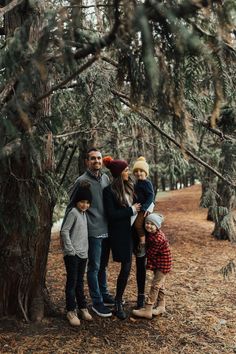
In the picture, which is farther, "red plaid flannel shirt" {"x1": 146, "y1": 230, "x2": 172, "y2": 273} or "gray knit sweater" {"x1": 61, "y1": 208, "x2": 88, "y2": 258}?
"red plaid flannel shirt" {"x1": 146, "y1": 230, "x2": 172, "y2": 273}

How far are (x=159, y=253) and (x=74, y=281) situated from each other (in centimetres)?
101

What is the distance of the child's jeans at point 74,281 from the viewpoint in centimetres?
447

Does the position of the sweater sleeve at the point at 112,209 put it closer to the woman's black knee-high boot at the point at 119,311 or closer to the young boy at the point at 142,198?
the young boy at the point at 142,198

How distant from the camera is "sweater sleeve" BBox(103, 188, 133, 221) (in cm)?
463

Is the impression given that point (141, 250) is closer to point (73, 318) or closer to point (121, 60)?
point (73, 318)

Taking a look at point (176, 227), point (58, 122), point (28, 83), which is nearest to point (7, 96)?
point (58, 122)

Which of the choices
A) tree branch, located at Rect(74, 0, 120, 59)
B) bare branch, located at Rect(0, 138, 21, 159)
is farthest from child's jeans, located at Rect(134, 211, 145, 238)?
tree branch, located at Rect(74, 0, 120, 59)

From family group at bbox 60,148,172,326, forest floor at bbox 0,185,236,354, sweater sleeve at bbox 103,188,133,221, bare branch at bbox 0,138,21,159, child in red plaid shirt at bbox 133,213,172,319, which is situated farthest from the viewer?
child in red plaid shirt at bbox 133,213,172,319

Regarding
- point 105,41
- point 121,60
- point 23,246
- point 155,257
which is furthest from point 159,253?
Answer: point 105,41

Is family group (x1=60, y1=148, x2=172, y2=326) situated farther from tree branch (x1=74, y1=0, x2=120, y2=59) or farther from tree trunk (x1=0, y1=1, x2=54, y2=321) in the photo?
tree branch (x1=74, y1=0, x2=120, y2=59)

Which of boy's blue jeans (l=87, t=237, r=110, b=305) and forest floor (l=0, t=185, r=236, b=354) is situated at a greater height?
boy's blue jeans (l=87, t=237, r=110, b=305)

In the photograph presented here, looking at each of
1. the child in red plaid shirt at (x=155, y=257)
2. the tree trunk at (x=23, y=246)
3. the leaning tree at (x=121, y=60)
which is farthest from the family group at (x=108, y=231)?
the leaning tree at (x=121, y=60)

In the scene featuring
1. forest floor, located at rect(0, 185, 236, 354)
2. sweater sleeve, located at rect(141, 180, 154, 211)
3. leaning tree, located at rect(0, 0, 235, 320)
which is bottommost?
forest floor, located at rect(0, 185, 236, 354)

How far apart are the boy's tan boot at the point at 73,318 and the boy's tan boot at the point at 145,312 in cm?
67
